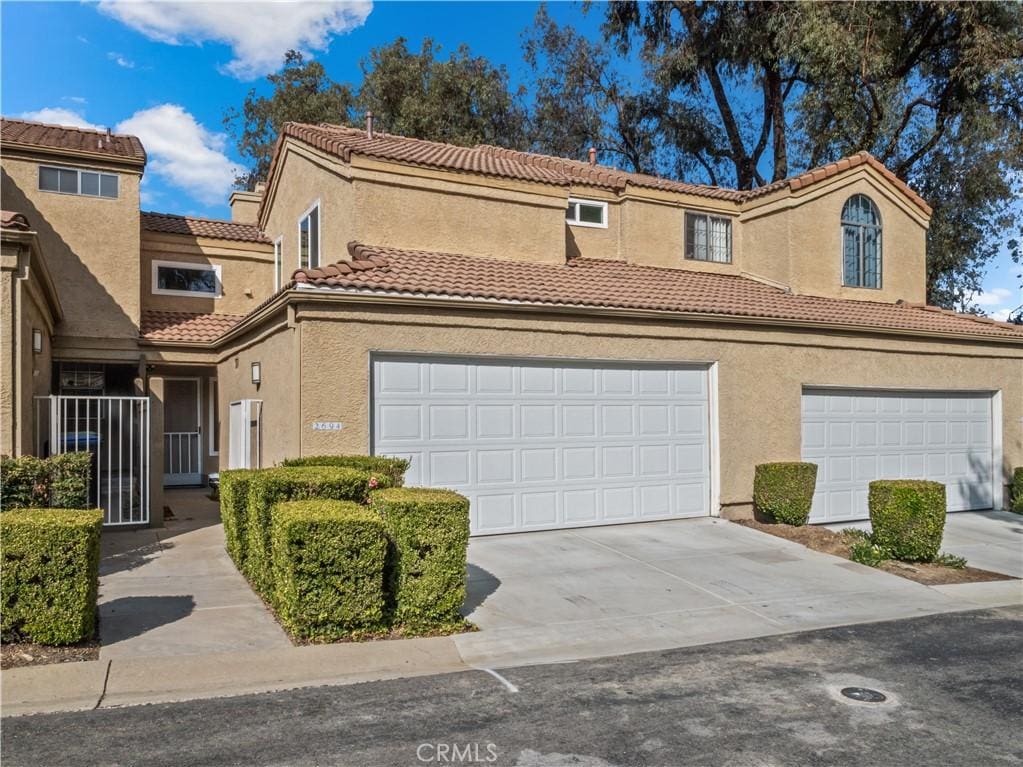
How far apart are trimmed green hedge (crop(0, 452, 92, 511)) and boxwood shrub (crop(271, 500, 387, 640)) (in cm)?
338

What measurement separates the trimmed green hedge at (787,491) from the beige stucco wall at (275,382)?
7532 mm

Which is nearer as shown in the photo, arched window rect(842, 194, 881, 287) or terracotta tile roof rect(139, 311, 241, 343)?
terracotta tile roof rect(139, 311, 241, 343)

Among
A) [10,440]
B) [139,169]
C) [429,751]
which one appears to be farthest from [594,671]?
[139,169]

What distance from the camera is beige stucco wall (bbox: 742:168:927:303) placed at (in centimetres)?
1678

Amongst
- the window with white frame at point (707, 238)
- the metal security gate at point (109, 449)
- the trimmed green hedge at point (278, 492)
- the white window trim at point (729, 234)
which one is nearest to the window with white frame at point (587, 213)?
the white window trim at point (729, 234)

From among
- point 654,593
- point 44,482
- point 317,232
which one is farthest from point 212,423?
point 654,593

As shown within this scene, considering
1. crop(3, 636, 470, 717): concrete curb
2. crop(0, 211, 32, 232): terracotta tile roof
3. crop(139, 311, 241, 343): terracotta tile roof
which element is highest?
crop(0, 211, 32, 232): terracotta tile roof

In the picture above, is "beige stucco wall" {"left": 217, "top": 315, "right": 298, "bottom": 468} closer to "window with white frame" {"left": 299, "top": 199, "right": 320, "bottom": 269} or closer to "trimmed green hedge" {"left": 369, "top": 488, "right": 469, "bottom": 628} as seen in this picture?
"window with white frame" {"left": 299, "top": 199, "right": 320, "bottom": 269}

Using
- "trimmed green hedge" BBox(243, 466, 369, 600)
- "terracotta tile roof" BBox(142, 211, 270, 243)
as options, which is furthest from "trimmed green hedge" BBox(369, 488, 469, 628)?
"terracotta tile roof" BBox(142, 211, 270, 243)

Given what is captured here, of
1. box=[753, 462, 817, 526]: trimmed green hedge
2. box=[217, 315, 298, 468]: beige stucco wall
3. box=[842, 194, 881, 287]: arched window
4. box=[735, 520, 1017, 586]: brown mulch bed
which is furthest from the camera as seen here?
box=[842, 194, 881, 287]: arched window

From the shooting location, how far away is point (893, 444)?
14.8 metres

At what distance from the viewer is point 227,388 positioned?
15664 millimetres

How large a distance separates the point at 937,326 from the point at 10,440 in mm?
15672

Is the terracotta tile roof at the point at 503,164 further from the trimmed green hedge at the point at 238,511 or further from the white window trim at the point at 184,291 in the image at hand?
the trimmed green hedge at the point at 238,511
